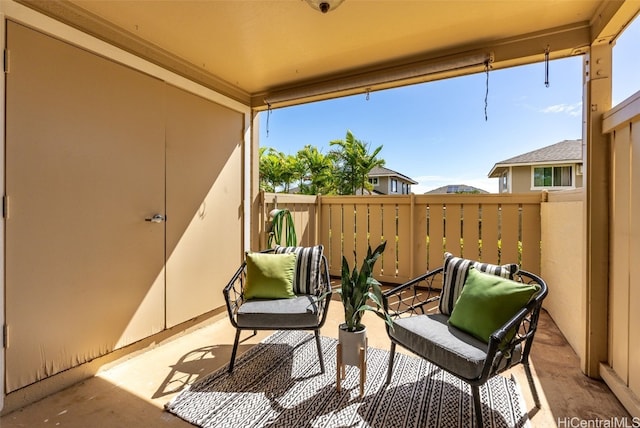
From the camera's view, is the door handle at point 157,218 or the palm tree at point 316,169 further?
the palm tree at point 316,169

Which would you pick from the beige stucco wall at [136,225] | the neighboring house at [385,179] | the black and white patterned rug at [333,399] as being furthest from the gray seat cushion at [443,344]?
the neighboring house at [385,179]

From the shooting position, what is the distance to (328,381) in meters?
1.99

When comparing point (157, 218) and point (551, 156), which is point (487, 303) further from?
point (551, 156)

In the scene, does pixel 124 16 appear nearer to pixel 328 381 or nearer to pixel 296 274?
pixel 296 274

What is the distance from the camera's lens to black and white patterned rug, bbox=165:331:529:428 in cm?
163

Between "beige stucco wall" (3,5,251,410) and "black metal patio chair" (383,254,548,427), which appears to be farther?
"beige stucco wall" (3,5,251,410)

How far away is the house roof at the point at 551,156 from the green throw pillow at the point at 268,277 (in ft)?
37.9

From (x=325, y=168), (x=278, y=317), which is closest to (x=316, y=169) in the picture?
(x=325, y=168)

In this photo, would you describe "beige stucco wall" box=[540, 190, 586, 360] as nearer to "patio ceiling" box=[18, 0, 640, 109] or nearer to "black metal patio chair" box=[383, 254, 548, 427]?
"black metal patio chair" box=[383, 254, 548, 427]

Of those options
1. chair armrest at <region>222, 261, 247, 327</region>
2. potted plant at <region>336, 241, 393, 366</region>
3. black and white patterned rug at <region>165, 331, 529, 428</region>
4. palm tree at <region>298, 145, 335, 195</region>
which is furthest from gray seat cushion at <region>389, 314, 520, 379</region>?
palm tree at <region>298, 145, 335, 195</region>

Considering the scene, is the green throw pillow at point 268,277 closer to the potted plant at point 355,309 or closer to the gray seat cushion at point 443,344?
the potted plant at point 355,309

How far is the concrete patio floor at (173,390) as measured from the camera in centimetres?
166

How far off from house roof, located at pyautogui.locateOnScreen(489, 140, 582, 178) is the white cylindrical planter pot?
38.4 feet

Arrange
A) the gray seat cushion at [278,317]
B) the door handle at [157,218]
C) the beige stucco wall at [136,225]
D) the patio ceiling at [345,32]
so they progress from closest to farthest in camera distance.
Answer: the beige stucco wall at [136,225] < the patio ceiling at [345,32] < the gray seat cushion at [278,317] < the door handle at [157,218]
